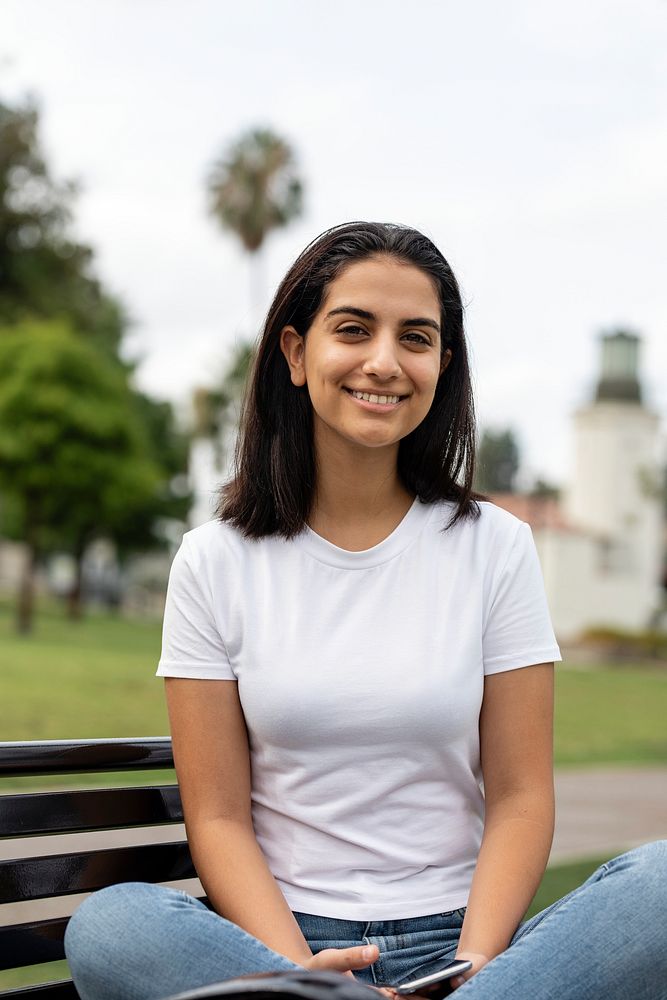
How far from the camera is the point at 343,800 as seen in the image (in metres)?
2.36

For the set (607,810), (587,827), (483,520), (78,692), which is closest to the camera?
(483,520)

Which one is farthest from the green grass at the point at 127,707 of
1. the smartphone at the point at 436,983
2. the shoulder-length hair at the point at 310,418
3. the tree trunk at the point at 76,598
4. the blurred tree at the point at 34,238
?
the tree trunk at the point at 76,598

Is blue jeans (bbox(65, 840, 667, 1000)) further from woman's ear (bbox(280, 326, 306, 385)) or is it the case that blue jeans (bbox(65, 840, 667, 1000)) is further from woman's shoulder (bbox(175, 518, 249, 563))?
woman's ear (bbox(280, 326, 306, 385))

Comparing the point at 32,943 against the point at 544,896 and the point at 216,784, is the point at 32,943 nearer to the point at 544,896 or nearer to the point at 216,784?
the point at 216,784

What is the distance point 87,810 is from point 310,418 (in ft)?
2.87

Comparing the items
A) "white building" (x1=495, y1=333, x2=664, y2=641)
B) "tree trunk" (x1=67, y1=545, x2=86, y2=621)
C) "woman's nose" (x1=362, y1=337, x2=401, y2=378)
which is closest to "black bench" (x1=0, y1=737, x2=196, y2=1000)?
"woman's nose" (x1=362, y1=337, x2=401, y2=378)

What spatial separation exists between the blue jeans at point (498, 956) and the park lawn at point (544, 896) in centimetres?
222

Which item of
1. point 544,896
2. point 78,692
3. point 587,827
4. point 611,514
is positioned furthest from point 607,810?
point 611,514

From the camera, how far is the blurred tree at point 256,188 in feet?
123

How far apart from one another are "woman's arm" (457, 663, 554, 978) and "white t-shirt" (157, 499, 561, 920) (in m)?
0.03

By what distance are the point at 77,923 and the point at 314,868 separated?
1.56 ft

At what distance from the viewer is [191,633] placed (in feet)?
8.07

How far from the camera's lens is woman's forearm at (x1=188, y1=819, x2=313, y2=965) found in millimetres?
2254

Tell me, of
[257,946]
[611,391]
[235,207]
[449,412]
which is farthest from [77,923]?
[611,391]
